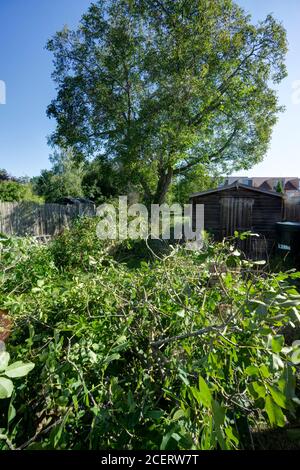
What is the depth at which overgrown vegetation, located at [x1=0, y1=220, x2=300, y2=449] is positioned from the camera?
875 millimetres

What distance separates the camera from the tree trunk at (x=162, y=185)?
14953 mm

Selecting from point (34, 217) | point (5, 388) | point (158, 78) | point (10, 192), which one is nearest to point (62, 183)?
point (10, 192)

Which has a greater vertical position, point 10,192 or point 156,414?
point 10,192

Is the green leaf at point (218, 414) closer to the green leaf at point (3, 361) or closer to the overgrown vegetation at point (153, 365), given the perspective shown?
the overgrown vegetation at point (153, 365)

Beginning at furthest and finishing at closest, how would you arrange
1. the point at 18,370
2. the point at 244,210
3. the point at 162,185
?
1. the point at 162,185
2. the point at 244,210
3. the point at 18,370

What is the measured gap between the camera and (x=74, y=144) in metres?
14.0

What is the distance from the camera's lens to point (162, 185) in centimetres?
1504

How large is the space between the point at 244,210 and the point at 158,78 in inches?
269

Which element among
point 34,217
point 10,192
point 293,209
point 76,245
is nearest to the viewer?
point 76,245

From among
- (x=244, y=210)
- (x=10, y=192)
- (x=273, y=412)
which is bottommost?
(x=273, y=412)

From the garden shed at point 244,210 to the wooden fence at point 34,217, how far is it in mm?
5545

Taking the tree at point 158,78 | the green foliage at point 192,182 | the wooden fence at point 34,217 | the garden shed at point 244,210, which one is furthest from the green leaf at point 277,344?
the green foliage at point 192,182

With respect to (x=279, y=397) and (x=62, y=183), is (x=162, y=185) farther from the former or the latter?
(x=62, y=183)

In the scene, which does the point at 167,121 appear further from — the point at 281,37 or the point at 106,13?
the point at 281,37
